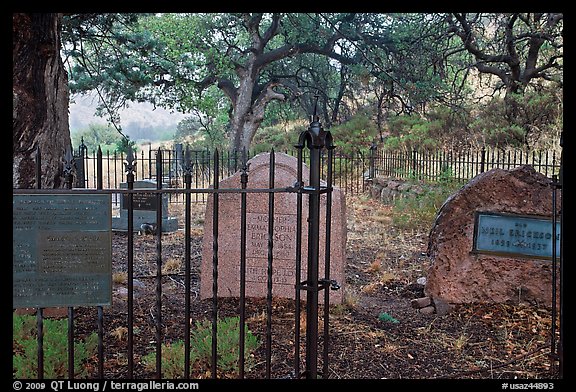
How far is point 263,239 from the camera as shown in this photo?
632 centimetres

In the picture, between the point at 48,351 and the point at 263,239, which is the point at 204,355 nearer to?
the point at 48,351

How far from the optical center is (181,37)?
1880 centimetres

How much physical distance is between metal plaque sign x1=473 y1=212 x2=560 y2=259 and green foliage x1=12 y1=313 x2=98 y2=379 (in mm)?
3785

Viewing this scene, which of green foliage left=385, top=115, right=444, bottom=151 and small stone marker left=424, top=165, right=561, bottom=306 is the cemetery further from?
green foliage left=385, top=115, right=444, bottom=151

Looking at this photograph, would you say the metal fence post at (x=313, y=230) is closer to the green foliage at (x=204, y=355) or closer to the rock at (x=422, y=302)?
the green foliage at (x=204, y=355)

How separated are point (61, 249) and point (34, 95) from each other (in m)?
2.42

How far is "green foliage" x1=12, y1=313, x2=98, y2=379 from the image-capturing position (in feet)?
12.8

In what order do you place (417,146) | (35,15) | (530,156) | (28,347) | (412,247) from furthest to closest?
(417,146), (530,156), (412,247), (35,15), (28,347)

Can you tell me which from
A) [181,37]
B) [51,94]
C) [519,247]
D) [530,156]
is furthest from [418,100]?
[51,94]

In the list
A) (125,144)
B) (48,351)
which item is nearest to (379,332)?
(48,351)

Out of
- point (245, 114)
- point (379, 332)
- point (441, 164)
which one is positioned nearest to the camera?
point (379, 332)
